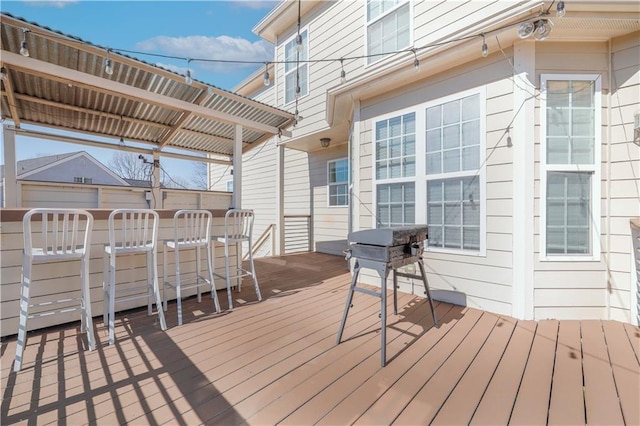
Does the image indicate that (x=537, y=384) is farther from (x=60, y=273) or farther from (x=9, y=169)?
(x=9, y=169)

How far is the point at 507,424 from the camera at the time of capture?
4.81 ft

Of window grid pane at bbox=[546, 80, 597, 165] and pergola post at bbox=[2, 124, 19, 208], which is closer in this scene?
window grid pane at bbox=[546, 80, 597, 165]

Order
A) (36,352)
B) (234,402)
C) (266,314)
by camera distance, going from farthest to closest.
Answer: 1. (266,314)
2. (36,352)
3. (234,402)

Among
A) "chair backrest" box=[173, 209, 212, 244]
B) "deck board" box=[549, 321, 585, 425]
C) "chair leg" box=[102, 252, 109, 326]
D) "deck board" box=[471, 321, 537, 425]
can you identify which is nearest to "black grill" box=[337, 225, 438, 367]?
"deck board" box=[471, 321, 537, 425]

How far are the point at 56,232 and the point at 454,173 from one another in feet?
12.7

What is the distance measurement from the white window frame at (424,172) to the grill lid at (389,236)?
106cm

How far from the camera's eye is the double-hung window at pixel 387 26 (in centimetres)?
397

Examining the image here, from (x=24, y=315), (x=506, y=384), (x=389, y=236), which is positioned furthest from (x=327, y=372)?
(x=24, y=315)

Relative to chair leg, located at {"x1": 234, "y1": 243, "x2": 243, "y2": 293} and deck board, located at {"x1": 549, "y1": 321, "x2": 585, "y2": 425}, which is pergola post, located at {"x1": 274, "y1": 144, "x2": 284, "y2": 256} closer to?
chair leg, located at {"x1": 234, "y1": 243, "x2": 243, "y2": 293}

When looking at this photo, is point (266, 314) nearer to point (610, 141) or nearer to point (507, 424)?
point (507, 424)

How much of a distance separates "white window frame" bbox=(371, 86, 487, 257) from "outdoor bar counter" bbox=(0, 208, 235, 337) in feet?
9.01

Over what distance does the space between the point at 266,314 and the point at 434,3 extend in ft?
14.4

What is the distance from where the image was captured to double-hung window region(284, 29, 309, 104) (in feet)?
21.0

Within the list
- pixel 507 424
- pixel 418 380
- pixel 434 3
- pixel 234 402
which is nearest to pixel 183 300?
pixel 234 402
